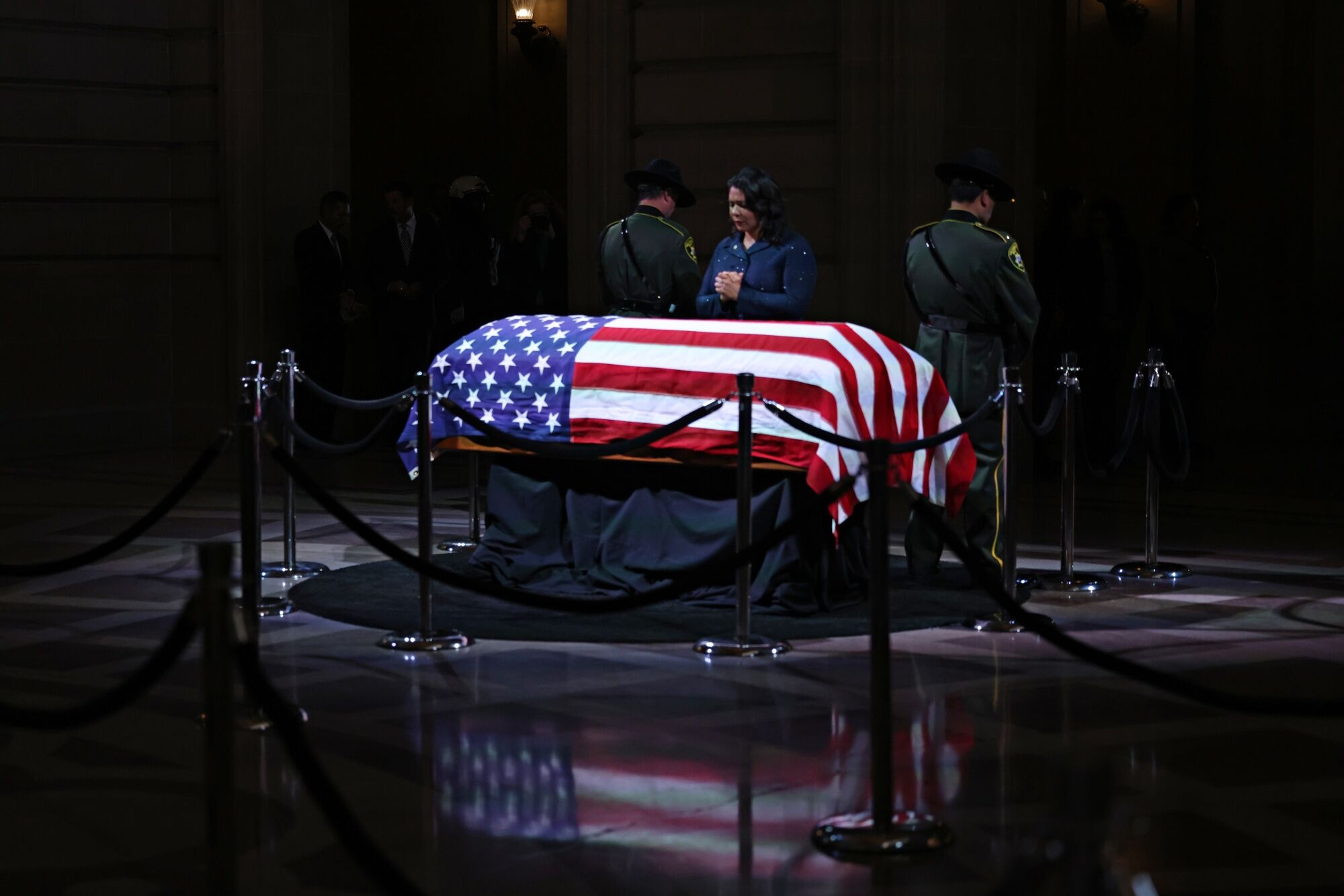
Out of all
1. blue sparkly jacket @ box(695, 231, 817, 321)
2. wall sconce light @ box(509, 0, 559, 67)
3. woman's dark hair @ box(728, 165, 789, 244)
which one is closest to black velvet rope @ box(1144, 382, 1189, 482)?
blue sparkly jacket @ box(695, 231, 817, 321)

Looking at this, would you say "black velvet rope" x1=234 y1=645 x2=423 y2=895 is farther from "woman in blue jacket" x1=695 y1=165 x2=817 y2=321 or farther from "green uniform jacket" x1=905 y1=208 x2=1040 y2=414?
"green uniform jacket" x1=905 y1=208 x2=1040 y2=414

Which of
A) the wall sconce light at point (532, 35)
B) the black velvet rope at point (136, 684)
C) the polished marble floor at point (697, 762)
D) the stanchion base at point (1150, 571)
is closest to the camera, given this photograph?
the black velvet rope at point (136, 684)

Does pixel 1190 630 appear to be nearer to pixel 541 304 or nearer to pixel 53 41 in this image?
pixel 541 304

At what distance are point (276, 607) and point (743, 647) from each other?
216cm

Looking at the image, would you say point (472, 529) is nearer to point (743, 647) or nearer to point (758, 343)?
point (758, 343)

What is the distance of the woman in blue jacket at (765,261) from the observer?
8.41 metres

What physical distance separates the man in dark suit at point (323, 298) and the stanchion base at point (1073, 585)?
7.34 m

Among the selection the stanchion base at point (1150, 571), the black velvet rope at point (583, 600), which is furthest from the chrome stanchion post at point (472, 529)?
the black velvet rope at point (583, 600)

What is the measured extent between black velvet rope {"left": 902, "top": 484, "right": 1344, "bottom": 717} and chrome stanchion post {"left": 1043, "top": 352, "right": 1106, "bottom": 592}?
3669 mm

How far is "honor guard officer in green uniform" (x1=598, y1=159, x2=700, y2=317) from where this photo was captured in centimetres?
912

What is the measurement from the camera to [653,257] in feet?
29.9

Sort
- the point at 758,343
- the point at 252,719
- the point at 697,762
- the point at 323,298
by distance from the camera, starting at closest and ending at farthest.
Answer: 1. the point at 697,762
2. the point at 252,719
3. the point at 758,343
4. the point at 323,298

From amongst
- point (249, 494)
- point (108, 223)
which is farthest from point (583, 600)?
point (108, 223)

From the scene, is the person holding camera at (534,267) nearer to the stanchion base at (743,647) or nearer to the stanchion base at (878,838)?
the stanchion base at (743,647)
